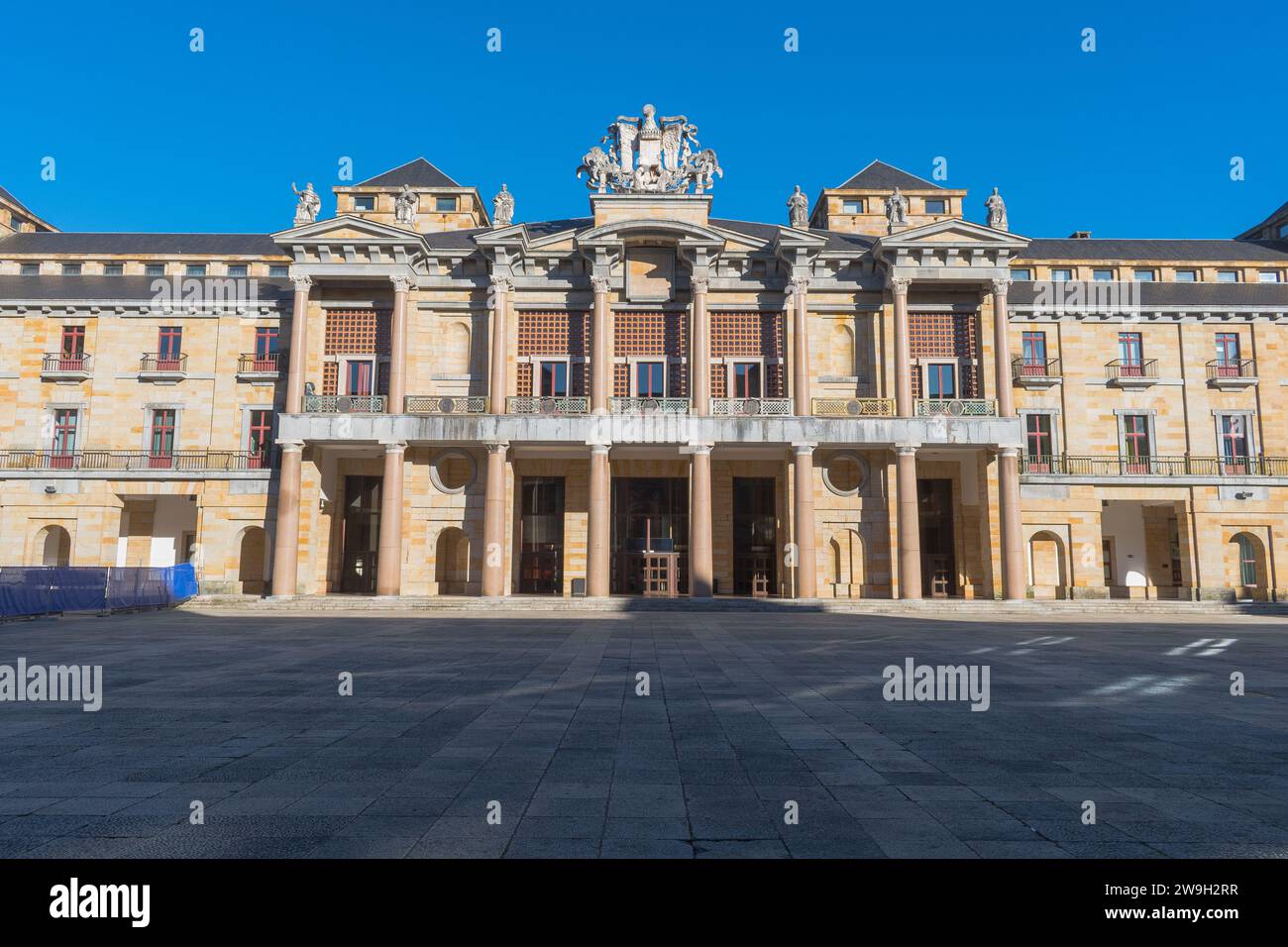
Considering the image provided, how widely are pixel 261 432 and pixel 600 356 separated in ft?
59.2

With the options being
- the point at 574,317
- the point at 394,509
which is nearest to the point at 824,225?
the point at 574,317

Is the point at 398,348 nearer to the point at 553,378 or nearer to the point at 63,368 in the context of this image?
the point at 553,378

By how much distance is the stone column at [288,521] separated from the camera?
3491 cm

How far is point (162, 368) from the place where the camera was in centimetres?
4075

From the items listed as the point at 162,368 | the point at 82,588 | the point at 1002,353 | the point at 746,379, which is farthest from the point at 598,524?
the point at 162,368

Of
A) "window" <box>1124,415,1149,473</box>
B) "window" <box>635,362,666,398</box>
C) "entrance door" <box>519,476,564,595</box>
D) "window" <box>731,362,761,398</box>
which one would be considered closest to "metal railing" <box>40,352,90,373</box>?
"entrance door" <box>519,476,564,595</box>

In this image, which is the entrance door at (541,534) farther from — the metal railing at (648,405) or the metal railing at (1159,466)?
the metal railing at (1159,466)

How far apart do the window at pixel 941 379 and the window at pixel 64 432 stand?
42273mm

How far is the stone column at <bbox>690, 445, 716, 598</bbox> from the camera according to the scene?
113 feet

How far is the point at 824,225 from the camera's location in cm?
5222

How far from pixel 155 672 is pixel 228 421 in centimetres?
3117
